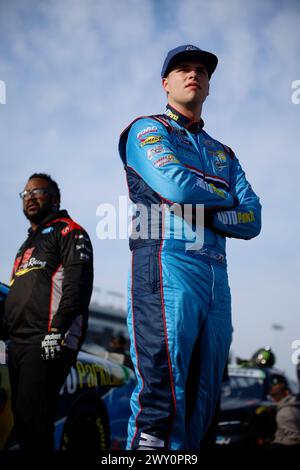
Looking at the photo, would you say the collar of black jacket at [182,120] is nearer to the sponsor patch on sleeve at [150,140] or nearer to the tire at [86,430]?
the sponsor patch on sleeve at [150,140]

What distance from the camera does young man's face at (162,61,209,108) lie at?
2645 mm

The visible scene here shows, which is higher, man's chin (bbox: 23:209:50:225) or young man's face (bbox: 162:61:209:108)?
young man's face (bbox: 162:61:209:108)

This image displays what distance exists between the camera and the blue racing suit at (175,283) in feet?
6.96

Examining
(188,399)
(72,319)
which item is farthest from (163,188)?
(72,319)

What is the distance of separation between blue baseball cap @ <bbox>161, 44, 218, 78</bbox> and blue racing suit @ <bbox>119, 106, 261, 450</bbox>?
0.32 m

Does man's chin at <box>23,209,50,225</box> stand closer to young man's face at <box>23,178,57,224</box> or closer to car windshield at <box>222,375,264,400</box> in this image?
young man's face at <box>23,178,57,224</box>

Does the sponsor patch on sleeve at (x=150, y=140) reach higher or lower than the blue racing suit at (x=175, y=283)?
higher

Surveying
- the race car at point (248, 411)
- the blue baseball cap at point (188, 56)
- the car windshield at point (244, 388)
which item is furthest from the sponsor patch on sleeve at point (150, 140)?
the car windshield at point (244, 388)

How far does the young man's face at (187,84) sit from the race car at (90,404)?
1.92m

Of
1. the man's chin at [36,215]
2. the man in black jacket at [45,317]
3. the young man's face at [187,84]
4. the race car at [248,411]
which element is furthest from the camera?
the race car at [248,411]

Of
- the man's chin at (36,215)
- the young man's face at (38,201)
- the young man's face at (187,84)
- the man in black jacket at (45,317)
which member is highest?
the young man's face at (187,84)

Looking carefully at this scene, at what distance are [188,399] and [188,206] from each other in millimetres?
798

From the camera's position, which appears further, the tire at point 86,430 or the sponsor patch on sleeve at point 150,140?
the tire at point 86,430

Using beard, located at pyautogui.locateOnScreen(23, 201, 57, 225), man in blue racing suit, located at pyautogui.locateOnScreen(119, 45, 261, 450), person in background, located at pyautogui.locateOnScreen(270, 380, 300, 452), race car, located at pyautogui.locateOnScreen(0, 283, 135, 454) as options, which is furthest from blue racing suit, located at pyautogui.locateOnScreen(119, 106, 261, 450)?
person in background, located at pyautogui.locateOnScreen(270, 380, 300, 452)
